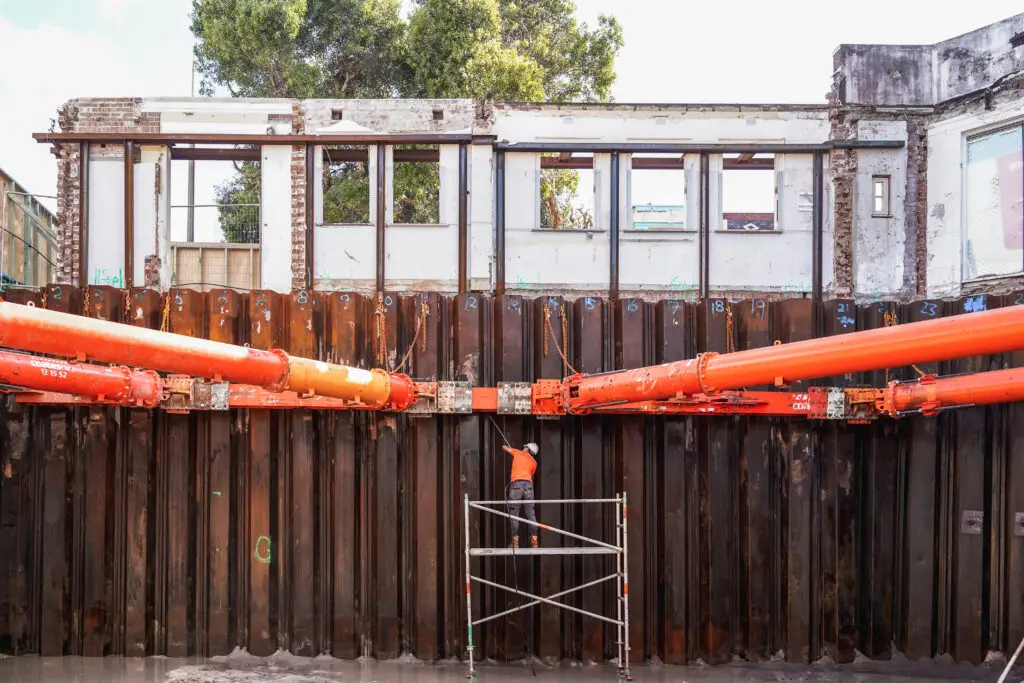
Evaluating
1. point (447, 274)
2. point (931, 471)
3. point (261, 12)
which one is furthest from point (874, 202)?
point (261, 12)

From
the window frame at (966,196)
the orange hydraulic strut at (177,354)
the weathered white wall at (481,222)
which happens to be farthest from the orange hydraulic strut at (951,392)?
the weathered white wall at (481,222)

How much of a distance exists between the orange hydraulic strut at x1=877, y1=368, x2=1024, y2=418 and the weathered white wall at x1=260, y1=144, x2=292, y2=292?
53.4 feet

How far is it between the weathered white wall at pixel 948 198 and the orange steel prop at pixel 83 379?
54.0ft

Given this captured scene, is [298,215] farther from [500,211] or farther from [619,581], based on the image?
[619,581]

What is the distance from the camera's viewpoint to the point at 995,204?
1786cm

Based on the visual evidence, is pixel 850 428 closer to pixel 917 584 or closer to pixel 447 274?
pixel 917 584

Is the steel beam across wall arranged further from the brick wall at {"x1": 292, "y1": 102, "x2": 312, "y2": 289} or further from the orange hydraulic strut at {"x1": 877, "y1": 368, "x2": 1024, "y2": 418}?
the orange hydraulic strut at {"x1": 877, "y1": 368, "x2": 1024, "y2": 418}

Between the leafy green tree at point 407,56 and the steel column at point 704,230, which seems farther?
the leafy green tree at point 407,56

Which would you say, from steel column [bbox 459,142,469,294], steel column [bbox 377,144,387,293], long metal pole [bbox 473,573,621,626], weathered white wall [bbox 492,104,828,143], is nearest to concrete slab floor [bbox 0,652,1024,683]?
long metal pole [bbox 473,573,621,626]

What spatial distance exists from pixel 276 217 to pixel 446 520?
14.6m

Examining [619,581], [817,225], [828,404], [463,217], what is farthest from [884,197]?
[619,581]

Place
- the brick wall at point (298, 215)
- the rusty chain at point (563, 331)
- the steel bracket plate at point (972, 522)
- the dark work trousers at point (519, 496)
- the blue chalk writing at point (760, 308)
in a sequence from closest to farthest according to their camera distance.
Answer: the dark work trousers at point (519, 496)
the steel bracket plate at point (972, 522)
the rusty chain at point (563, 331)
the blue chalk writing at point (760, 308)
the brick wall at point (298, 215)

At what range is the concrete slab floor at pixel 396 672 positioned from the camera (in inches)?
360

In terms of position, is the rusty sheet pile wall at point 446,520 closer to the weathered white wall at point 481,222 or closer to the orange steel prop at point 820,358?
the orange steel prop at point 820,358
